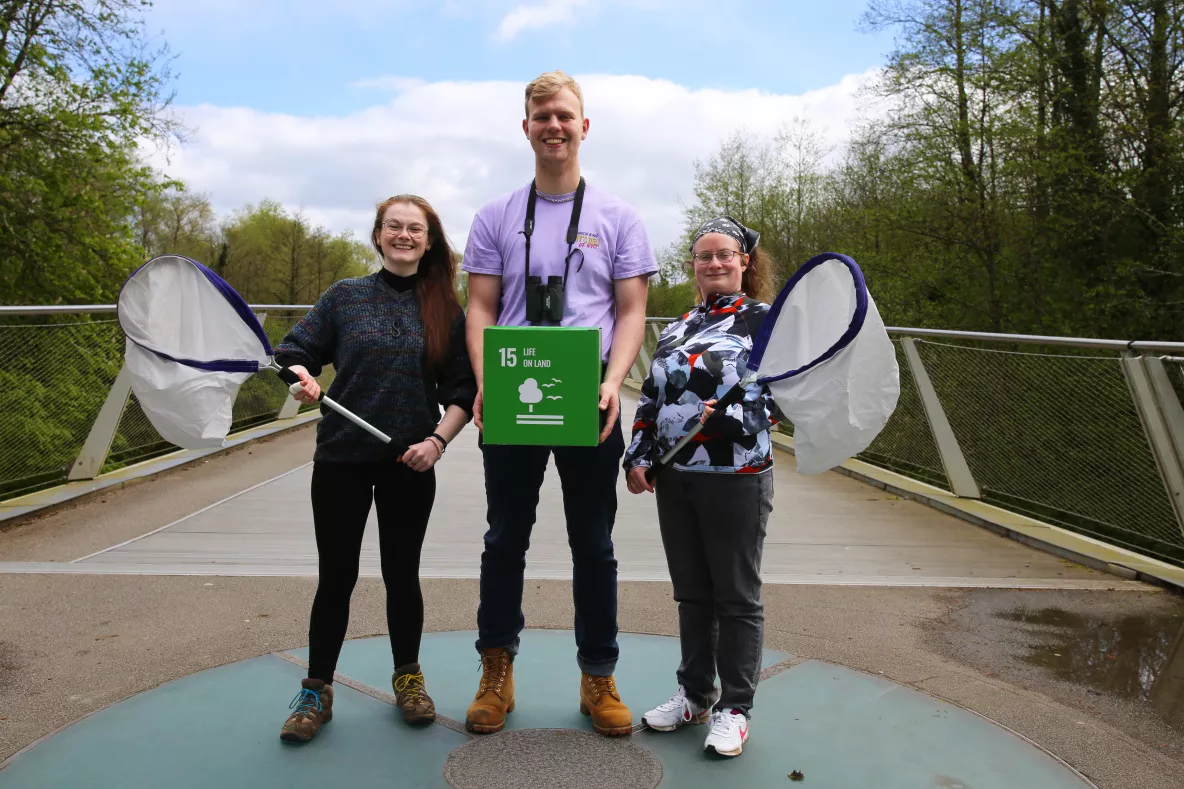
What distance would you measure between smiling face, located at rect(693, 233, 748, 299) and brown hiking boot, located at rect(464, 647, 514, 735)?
4.50 feet

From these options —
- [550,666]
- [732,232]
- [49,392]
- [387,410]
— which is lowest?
[550,666]

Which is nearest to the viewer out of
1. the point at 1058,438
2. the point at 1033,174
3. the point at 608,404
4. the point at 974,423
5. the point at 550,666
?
the point at 608,404

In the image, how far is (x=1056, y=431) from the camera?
6.83 meters

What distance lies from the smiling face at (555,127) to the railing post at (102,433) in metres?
5.58

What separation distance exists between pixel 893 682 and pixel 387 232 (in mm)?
2468

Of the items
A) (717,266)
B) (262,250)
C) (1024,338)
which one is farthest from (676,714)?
(262,250)

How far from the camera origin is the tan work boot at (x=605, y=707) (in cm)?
313

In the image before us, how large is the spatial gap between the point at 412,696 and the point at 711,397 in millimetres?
1390

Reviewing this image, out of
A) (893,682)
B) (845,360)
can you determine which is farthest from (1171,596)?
(845,360)

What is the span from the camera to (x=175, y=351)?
9.87 ft

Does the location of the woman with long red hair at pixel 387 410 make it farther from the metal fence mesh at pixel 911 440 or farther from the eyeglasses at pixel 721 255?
the metal fence mesh at pixel 911 440

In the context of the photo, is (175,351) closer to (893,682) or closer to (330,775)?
(330,775)

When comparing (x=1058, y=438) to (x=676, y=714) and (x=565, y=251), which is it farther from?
(x=565, y=251)

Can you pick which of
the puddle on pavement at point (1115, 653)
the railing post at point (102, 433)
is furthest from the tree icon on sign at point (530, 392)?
the railing post at point (102, 433)
